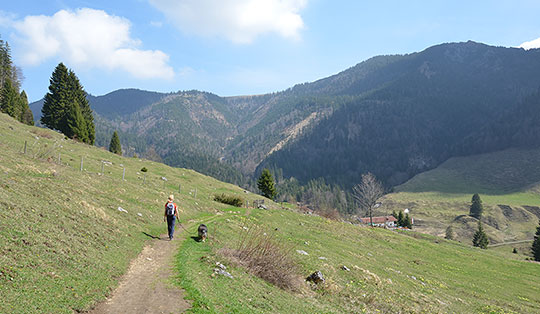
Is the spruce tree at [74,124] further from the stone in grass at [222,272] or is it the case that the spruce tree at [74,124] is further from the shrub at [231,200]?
the stone in grass at [222,272]

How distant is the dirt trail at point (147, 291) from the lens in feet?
33.2

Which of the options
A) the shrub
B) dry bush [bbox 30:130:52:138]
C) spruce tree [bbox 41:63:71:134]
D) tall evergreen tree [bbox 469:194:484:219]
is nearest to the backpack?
the shrub

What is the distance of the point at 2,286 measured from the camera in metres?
8.74

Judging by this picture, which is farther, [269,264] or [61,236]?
[269,264]

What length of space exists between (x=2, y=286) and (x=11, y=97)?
88.7 m

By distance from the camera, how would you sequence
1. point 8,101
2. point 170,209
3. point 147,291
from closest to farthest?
point 147,291
point 170,209
point 8,101

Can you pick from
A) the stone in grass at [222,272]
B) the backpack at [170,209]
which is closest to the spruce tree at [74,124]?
the backpack at [170,209]

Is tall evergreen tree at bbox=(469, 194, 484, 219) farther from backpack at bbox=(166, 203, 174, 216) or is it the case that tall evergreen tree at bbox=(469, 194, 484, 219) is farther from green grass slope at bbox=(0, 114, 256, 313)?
backpack at bbox=(166, 203, 174, 216)

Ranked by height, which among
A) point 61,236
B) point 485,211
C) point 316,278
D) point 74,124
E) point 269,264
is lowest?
point 485,211

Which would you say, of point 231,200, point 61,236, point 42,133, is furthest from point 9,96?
point 61,236

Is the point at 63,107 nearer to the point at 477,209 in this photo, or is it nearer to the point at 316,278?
the point at 316,278

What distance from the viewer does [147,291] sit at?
38.3 ft

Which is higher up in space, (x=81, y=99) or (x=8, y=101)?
(x=81, y=99)

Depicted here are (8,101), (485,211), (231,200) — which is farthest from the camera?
(485,211)
